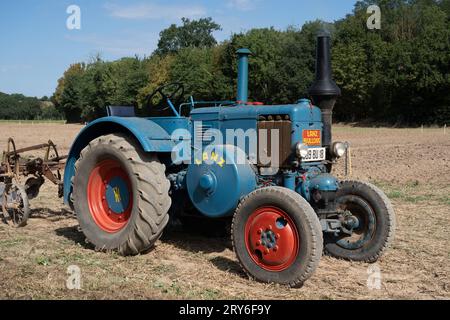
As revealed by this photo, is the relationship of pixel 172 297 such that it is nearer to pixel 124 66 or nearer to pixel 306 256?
pixel 306 256

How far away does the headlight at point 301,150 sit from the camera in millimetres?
5105

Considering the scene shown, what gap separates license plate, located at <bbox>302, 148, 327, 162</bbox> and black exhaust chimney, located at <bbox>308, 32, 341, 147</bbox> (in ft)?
0.46

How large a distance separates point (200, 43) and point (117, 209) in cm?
8072

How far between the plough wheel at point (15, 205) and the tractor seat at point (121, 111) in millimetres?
1911

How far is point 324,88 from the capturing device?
571cm

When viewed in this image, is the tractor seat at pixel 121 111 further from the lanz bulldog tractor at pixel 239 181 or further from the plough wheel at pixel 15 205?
the plough wheel at pixel 15 205

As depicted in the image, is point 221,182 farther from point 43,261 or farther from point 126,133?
point 43,261

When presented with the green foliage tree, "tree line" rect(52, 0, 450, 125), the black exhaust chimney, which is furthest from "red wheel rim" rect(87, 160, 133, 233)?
the green foliage tree

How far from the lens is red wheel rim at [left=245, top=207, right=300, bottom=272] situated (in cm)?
454

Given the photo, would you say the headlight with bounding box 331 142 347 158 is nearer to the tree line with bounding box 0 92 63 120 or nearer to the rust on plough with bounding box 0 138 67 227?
the rust on plough with bounding box 0 138 67 227

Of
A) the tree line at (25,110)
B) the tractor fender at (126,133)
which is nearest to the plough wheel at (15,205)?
the tractor fender at (126,133)

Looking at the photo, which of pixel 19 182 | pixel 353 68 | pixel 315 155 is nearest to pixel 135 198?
pixel 315 155
